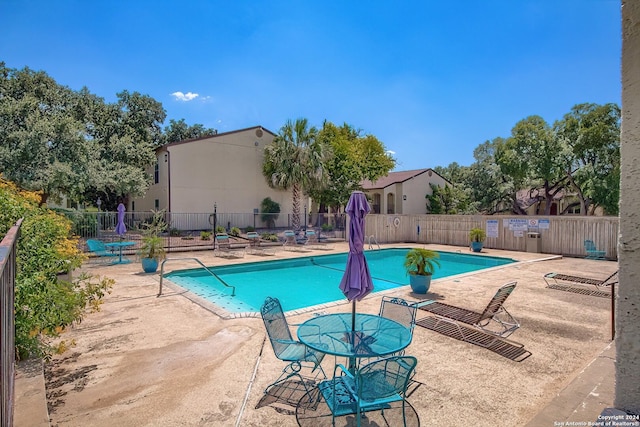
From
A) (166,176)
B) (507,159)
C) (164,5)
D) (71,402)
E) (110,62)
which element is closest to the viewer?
(71,402)

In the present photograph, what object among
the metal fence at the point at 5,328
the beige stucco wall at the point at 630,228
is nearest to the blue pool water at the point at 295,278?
the metal fence at the point at 5,328

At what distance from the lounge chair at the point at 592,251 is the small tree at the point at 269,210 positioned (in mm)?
19299

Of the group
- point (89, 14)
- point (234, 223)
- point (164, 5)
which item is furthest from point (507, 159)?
point (89, 14)

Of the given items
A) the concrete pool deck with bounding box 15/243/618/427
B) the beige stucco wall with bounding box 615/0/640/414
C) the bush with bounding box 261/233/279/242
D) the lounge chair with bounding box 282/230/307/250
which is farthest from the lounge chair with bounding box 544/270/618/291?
the bush with bounding box 261/233/279/242

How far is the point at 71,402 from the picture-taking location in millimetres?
3516

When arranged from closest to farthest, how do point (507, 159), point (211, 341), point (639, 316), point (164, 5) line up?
point (639, 316) → point (211, 341) → point (164, 5) → point (507, 159)

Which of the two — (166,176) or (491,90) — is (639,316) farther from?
(166,176)

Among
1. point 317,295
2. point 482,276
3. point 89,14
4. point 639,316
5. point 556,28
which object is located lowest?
point 317,295

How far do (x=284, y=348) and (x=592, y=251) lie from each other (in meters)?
14.3

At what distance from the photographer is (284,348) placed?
12.8 feet

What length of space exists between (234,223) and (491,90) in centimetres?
1865

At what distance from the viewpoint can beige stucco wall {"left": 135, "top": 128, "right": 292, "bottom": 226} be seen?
926 inches

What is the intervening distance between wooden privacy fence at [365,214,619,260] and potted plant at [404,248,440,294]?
889 centimetres

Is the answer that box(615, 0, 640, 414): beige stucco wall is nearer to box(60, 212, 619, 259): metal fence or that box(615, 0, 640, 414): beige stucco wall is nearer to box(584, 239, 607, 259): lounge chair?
box(60, 212, 619, 259): metal fence
